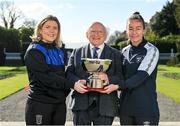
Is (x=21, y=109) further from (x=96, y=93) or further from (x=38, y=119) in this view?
(x=96, y=93)

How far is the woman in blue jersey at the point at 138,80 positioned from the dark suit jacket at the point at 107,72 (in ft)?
0.27

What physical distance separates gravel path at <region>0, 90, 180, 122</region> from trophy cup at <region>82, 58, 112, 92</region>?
5261 mm

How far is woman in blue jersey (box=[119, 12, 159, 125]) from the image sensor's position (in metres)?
4.94

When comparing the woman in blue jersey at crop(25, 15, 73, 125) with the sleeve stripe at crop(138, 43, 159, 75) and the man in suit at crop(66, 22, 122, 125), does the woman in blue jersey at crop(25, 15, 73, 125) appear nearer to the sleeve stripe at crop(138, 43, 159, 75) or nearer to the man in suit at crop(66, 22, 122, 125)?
the man in suit at crop(66, 22, 122, 125)

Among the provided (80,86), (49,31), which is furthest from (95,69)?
(49,31)

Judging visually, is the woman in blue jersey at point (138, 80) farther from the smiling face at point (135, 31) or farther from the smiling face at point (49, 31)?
the smiling face at point (49, 31)

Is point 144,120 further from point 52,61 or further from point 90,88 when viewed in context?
point 52,61

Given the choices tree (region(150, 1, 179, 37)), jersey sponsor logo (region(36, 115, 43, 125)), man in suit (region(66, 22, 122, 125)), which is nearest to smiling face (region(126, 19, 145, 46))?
man in suit (region(66, 22, 122, 125))

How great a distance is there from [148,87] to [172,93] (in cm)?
1091

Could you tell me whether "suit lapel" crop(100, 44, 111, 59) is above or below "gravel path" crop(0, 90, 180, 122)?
above

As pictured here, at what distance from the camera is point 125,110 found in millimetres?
5000

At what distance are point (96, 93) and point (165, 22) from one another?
58.7 metres

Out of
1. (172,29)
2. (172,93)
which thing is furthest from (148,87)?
(172,29)

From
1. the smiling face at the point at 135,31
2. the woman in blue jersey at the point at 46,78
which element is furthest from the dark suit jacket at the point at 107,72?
the smiling face at the point at 135,31
